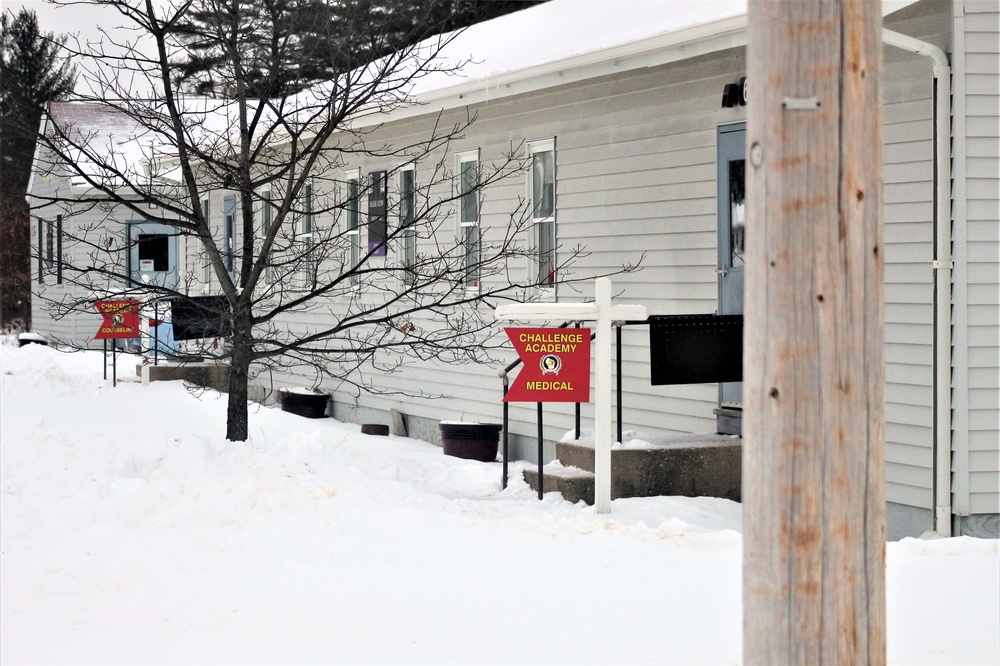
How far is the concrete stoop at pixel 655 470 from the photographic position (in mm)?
9375

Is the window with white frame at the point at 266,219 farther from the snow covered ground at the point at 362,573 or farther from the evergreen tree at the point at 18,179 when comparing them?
the evergreen tree at the point at 18,179

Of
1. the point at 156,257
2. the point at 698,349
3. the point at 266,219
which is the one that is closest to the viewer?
the point at 698,349

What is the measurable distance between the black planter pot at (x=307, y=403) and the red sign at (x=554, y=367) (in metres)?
9.41

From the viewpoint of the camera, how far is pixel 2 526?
7578 millimetres

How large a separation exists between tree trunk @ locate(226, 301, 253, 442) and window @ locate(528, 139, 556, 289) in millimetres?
3443

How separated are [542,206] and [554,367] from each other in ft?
14.8

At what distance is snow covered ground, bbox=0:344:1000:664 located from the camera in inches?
219

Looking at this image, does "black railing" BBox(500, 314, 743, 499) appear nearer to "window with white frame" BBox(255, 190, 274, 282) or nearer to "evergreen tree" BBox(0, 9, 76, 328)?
"window with white frame" BBox(255, 190, 274, 282)

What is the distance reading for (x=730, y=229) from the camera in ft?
34.0

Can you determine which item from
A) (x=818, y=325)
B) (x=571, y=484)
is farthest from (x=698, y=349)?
(x=818, y=325)

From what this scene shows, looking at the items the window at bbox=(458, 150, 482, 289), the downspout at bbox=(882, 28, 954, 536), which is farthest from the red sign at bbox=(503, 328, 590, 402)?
the window at bbox=(458, 150, 482, 289)

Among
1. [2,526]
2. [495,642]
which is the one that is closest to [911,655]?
[495,642]

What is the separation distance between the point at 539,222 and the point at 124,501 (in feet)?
21.3

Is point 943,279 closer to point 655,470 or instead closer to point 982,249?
point 982,249
